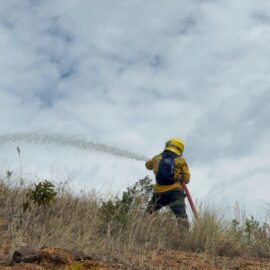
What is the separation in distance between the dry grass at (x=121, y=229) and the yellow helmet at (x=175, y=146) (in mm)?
1491

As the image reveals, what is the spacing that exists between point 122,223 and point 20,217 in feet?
4.46

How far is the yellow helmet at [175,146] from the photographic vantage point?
390 inches

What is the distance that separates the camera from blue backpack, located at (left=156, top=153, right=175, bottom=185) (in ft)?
Answer: 31.2

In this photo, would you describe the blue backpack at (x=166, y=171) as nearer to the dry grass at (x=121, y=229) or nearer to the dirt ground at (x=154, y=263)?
the dry grass at (x=121, y=229)

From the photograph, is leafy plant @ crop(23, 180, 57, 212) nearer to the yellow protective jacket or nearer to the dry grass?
the dry grass

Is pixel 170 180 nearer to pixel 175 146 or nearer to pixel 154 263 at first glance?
pixel 175 146

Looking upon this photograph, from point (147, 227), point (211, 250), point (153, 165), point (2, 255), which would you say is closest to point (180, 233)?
point (147, 227)

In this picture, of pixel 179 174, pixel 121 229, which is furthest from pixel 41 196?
pixel 179 174

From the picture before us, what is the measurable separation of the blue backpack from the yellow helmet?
26cm

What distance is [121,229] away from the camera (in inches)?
297

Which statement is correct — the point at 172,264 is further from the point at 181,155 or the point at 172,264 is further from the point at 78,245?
the point at 181,155

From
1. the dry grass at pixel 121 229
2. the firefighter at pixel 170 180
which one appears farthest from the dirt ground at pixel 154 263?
the firefighter at pixel 170 180

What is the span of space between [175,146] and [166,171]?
601 mm

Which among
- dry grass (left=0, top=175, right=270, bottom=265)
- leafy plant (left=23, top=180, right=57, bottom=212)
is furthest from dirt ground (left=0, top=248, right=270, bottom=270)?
leafy plant (left=23, top=180, right=57, bottom=212)
